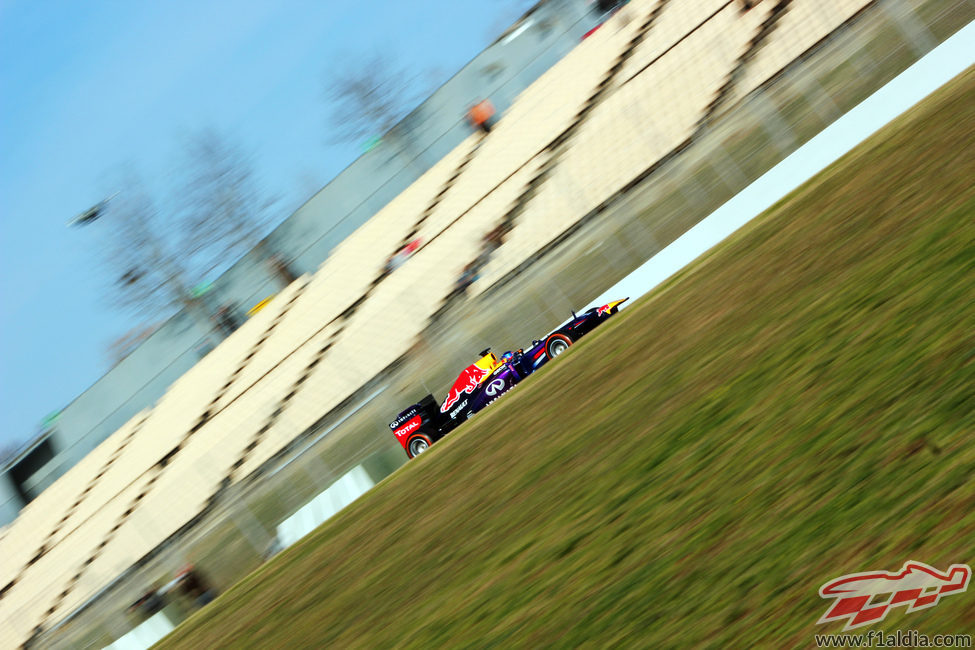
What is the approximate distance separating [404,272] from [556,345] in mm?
7082

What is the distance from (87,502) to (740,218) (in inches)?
689

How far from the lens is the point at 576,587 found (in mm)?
4434

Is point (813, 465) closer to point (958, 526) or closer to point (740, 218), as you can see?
point (958, 526)

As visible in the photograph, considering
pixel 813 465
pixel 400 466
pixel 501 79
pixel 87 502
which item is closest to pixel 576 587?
pixel 813 465

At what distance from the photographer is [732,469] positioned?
440 cm

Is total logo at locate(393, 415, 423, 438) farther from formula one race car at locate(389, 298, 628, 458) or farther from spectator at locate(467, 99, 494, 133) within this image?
spectator at locate(467, 99, 494, 133)

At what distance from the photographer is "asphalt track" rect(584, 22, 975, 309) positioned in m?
10.7

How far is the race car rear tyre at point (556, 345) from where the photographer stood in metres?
12.4

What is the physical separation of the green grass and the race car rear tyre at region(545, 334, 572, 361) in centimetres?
254

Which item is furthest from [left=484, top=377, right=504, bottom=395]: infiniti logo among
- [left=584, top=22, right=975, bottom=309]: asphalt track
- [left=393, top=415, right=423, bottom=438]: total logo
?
[left=584, top=22, right=975, bottom=309]: asphalt track
